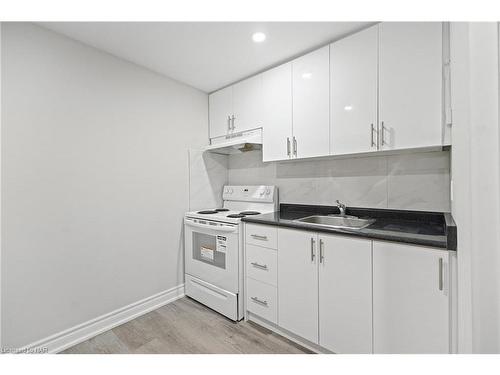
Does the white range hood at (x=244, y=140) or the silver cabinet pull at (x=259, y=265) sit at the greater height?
the white range hood at (x=244, y=140)

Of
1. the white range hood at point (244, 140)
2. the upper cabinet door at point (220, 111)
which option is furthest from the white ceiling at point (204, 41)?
the white range hood at point (244, 140)

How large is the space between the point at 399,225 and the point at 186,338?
174 centimetres

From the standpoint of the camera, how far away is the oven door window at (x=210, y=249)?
2.11 meters

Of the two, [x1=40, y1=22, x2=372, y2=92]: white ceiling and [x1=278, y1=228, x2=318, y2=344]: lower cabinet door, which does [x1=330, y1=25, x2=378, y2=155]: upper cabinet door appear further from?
[x1=278, y1=228, x2=318, y2=344]: lower cabinet door

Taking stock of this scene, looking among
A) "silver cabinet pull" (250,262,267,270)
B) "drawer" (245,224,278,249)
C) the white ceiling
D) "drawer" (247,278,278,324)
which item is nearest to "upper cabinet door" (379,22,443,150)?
the white ceiling

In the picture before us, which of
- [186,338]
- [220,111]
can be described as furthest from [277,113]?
[186,338]

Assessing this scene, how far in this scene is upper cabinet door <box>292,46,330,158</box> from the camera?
72.4 inches

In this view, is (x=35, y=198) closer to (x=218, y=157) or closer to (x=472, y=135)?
(x=218, y=157)

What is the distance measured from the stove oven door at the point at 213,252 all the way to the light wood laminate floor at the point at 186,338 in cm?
31

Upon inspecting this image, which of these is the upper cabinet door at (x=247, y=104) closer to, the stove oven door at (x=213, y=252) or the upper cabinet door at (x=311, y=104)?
the upper cabinet door at (x=311, y=104)

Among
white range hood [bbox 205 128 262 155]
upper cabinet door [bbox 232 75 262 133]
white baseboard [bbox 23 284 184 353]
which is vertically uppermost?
upper cabinet door [bbox 232 75 262 133]

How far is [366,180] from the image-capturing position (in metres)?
1.96

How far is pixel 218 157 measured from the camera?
9.52 feet

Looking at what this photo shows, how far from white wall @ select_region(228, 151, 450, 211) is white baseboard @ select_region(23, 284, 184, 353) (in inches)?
59.3
